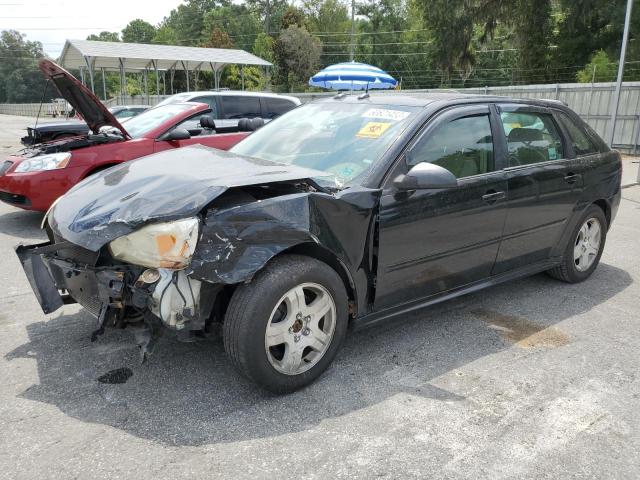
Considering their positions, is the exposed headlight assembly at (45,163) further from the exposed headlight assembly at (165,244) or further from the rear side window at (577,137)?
the rear side window at (577,137)

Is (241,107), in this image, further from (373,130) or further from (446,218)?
(446,218)

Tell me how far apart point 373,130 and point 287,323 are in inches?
55.7

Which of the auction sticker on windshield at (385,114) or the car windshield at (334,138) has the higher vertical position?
the auction sticker on windshield at (385,114)

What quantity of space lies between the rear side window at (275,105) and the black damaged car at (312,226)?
4.92 meters

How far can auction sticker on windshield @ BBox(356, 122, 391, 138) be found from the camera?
347cm

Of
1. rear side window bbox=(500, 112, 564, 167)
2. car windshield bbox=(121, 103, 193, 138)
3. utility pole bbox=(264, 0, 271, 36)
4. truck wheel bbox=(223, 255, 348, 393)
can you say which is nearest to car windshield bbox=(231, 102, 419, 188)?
truck wheel bbox=(223, 255, 348, 393)

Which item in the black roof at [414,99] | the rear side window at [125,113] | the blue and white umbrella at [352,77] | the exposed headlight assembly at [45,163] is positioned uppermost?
the blue and white umbrella at [352,77]

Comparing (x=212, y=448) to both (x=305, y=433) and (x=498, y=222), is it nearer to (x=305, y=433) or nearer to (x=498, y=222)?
(x=305, y=433)

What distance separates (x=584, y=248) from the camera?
4.89 metres

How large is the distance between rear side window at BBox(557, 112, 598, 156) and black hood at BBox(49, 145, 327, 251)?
2.59 metres

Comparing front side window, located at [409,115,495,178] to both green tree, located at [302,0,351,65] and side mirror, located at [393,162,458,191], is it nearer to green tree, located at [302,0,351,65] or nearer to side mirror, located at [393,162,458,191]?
side mirror, located at [393,162,458,191]

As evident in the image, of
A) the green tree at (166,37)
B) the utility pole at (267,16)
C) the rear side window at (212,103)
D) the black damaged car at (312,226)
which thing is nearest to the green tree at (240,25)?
the utility pole at (267,16)

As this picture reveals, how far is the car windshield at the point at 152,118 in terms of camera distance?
7.17 m

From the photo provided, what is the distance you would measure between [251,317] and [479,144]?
211cm
